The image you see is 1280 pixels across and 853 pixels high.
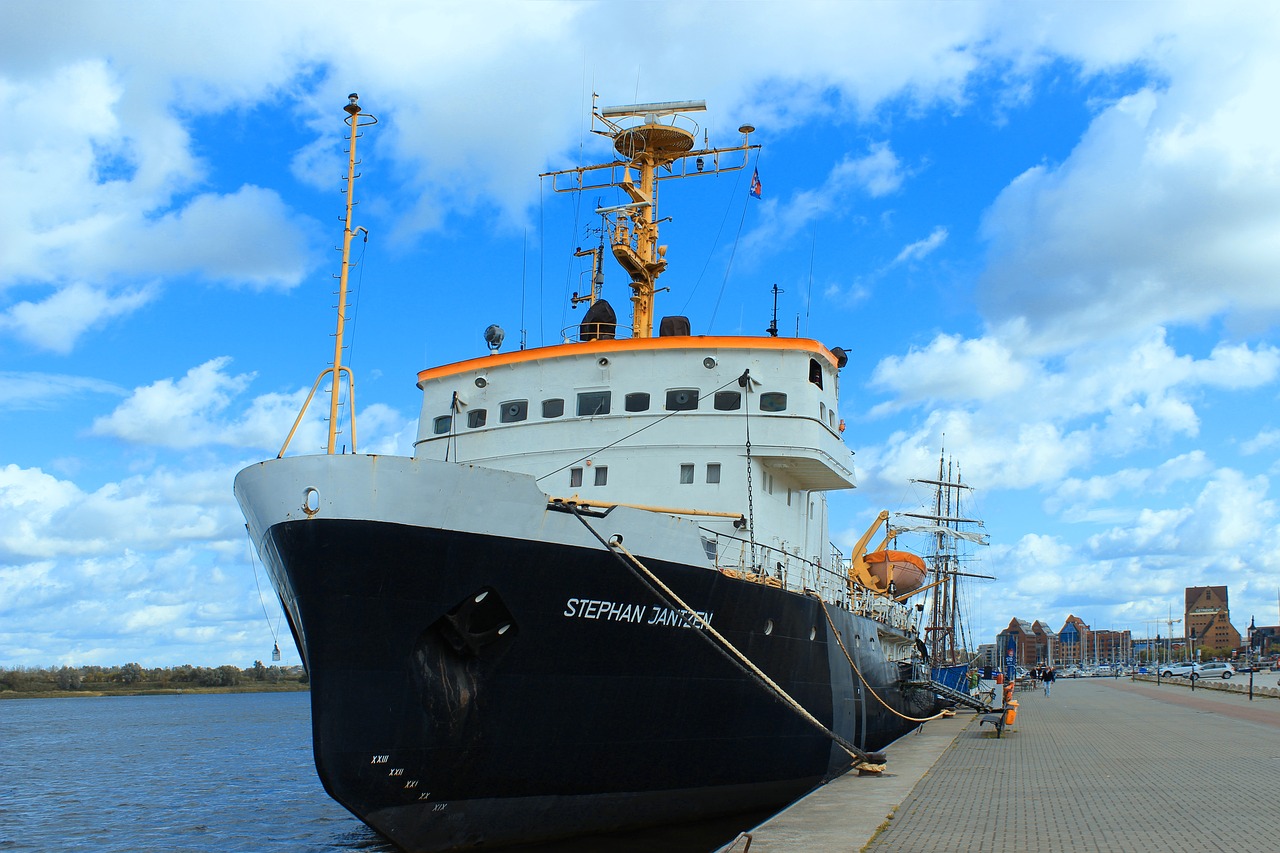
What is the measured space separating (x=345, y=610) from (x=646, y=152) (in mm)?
13978

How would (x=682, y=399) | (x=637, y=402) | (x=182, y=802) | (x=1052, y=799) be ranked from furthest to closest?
(x=182, y=802) → (x=637, y=402) → (x=682, y=399) → (x=1052, y=799)

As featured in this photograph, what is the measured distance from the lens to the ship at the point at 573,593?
1070 cm

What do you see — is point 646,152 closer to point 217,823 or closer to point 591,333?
point 591,333

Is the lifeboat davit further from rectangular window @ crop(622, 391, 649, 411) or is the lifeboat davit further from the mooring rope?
the mooring rope

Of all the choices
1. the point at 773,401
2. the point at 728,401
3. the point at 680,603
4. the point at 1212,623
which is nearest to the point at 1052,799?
the point at 680,603

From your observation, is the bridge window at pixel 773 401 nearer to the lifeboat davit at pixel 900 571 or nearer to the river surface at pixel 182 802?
the river surface at pixel 182 802

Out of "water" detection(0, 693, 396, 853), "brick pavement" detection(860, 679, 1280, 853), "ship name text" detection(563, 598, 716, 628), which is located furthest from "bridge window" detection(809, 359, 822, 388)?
"water" detection(0, 693, 396, 853)

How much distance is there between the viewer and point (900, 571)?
96.4 feet

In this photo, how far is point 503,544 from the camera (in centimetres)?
1127

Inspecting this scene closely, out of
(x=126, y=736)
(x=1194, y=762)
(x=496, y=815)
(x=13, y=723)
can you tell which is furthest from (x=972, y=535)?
(x=13, y=723)

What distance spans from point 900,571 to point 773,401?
13952 millimetres

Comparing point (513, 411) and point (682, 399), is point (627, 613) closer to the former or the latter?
point (682, 399)

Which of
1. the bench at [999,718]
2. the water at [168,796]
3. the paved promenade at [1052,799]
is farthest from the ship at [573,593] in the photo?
the water at [168,796]

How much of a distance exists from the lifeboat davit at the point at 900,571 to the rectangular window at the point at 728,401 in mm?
12119
